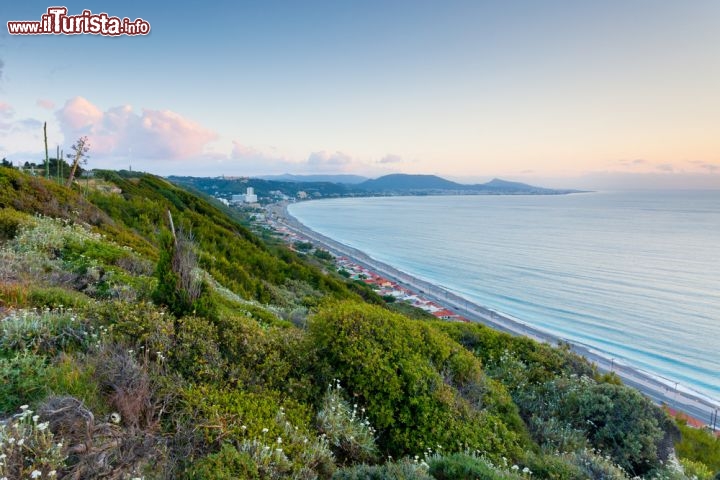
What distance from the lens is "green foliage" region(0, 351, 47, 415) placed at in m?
3.13

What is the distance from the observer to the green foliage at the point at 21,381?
3129mm

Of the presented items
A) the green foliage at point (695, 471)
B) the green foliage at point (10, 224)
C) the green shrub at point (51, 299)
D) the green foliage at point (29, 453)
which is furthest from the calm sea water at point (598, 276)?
the green foliage at point (10, 224)

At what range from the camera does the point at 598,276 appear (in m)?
45.3

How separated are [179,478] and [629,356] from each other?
1281 inches

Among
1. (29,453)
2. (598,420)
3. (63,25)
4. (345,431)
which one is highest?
(63,25)

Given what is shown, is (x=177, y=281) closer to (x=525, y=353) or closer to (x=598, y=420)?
(x=598, y=420)

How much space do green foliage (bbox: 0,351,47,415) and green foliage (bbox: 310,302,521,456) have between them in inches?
108

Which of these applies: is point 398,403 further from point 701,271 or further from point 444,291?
point 701,271

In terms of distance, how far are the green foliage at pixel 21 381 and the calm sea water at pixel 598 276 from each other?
31.6 metres

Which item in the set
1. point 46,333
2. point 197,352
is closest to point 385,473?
point 197,352

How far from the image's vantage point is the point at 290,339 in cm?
501

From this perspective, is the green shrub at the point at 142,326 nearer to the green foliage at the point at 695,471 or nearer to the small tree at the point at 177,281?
the small tree at the point at 177,281

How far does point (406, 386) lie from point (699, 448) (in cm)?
780

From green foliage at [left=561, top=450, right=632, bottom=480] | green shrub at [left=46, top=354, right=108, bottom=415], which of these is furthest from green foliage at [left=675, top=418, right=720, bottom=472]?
green shrub at [left=46, top=354, right=108, bottom=415]
